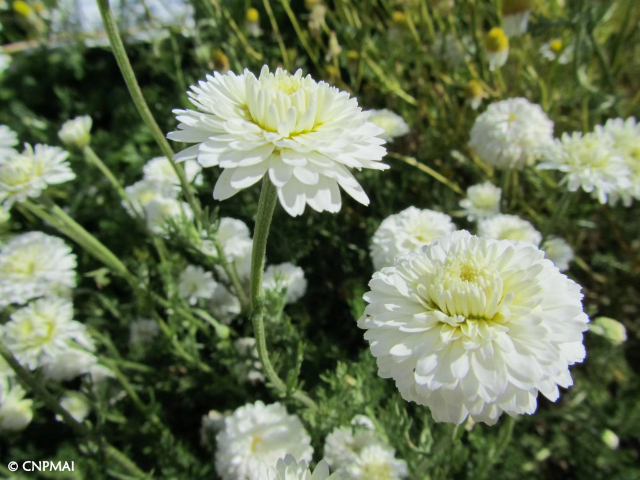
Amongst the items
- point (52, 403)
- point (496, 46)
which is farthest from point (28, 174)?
point (496, 46)

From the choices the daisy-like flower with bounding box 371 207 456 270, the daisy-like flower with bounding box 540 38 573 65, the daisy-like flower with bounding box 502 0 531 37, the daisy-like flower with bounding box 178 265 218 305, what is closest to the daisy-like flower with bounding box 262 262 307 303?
the daisy-like flower with bounding box 178 265 218 305

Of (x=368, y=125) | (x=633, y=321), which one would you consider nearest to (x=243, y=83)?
(x=368, y=125)

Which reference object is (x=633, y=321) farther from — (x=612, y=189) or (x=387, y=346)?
(x=387, y=346)

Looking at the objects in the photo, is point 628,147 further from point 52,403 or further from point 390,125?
point 52,403

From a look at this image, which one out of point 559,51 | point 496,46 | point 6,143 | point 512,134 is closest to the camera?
point 6,143

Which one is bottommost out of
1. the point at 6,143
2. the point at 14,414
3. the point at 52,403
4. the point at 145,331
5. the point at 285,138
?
the point at 145,331

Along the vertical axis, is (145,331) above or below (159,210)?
below
